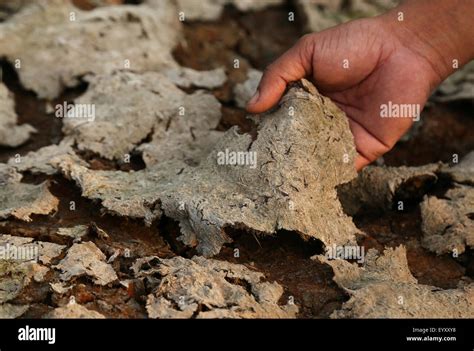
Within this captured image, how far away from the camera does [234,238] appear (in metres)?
2.50

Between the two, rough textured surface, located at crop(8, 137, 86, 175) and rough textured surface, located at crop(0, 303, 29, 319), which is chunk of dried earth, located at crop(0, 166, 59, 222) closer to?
rough textured surface, located at crop(8, 137, 86, 175)

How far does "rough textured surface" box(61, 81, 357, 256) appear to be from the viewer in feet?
8.12

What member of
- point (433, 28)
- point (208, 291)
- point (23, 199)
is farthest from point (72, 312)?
point (433, 28)

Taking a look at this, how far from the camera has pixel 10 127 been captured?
3262mm

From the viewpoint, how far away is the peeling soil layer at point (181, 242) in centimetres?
220

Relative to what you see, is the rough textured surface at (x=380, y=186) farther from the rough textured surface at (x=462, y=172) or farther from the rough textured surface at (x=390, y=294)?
the rough textured surface at (x=390, y=294)

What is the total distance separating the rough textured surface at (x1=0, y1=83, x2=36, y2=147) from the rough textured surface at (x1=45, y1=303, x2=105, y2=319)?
4.55ft

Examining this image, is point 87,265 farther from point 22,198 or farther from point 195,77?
point 195,77

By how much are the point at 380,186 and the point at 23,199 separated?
1.74 meters

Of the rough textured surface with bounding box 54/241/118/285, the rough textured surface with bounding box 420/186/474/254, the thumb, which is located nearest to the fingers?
the rough textured surface with bounding box 420/186/474/254

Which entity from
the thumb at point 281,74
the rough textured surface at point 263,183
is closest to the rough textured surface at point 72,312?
the rough textured surface at point 263,183

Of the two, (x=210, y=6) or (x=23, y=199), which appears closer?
(x=23, y=199)
